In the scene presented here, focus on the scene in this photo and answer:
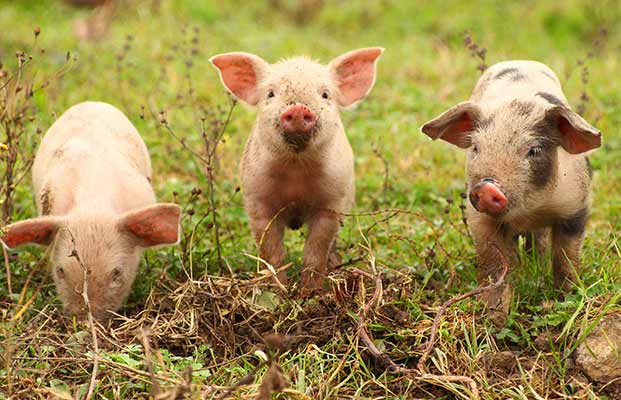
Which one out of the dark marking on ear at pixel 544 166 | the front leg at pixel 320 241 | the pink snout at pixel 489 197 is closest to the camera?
the pink snout at pixel 489 197

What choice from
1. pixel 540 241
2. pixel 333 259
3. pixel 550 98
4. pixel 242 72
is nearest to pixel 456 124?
pixel 550 98

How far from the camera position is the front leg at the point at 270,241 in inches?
217

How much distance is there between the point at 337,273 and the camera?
4.93 metres

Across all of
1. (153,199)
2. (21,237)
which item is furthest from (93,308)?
(153,199)

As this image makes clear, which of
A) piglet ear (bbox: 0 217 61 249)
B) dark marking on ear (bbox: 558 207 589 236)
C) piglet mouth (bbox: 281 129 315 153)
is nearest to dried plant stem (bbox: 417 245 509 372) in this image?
dark marking on ear (bbox: 558 207 589 236)

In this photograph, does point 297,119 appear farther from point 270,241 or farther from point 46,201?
point 46,201

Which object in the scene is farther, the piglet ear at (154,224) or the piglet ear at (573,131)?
the piglet ear at (154,224)

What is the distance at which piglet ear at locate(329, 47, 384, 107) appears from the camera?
5.68 meters

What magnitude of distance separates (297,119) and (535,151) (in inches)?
47.8

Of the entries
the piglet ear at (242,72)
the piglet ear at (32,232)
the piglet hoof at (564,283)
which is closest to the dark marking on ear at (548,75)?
the piglet hoof at (564,283)

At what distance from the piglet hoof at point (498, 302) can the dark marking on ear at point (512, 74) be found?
4.21 ft

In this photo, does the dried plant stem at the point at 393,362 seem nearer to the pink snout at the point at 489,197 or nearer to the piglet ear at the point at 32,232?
the pink snout at the point at 489,197

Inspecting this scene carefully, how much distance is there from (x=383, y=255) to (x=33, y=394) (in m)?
2.41

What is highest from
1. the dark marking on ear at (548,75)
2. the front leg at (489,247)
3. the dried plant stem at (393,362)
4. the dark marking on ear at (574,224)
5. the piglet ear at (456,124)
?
the dark marking on ear at (548,75)
